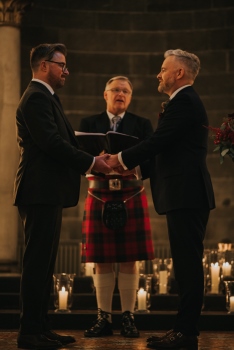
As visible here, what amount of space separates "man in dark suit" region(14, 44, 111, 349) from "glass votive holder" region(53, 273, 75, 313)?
1511 mm

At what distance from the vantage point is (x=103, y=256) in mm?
5957

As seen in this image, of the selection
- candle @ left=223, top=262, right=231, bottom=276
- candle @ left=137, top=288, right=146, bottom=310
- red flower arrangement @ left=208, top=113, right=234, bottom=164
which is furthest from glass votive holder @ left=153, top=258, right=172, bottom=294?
red flower arrangement @ left=208, top=113, right=234, bottom=164

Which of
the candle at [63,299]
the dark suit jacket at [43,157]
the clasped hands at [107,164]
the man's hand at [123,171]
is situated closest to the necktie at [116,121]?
the man's hand at [123,171]

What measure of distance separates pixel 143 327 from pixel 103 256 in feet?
2.83

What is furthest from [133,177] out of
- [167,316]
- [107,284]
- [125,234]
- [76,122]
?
[76,122]

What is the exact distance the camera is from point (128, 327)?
5801mm

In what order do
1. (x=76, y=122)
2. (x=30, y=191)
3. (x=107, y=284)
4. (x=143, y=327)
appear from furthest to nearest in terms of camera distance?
(x=76, y=122) → (x=143, y=327) → (x=107, y=284) → (x=30, y=191)

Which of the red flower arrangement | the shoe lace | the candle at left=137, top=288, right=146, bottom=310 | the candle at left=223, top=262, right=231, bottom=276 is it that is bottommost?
the shoe lace

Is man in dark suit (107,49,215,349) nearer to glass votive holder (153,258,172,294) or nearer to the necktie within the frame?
the necktie

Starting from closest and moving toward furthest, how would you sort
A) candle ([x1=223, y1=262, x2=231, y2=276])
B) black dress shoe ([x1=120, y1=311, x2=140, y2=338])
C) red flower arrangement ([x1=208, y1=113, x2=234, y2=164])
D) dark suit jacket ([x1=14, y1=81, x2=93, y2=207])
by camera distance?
dark suit jacket ([x1=14, y1=81, x2=93, y2=207])
red flower arrangement ([x1=208, y1=113, x2=234, y2=164])
black dress shoe ([x1=120, y1=311, x2=140, y2=338])
candle ([x1=223, y1=262, x2=231, y2=276])

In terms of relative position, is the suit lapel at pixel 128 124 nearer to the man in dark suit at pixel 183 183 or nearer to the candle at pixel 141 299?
→ the man in dark suit at pixel 183 183

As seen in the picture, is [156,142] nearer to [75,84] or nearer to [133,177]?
[133,177]

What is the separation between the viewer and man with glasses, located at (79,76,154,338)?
5.91 metres

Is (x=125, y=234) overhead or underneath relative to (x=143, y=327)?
overhead
